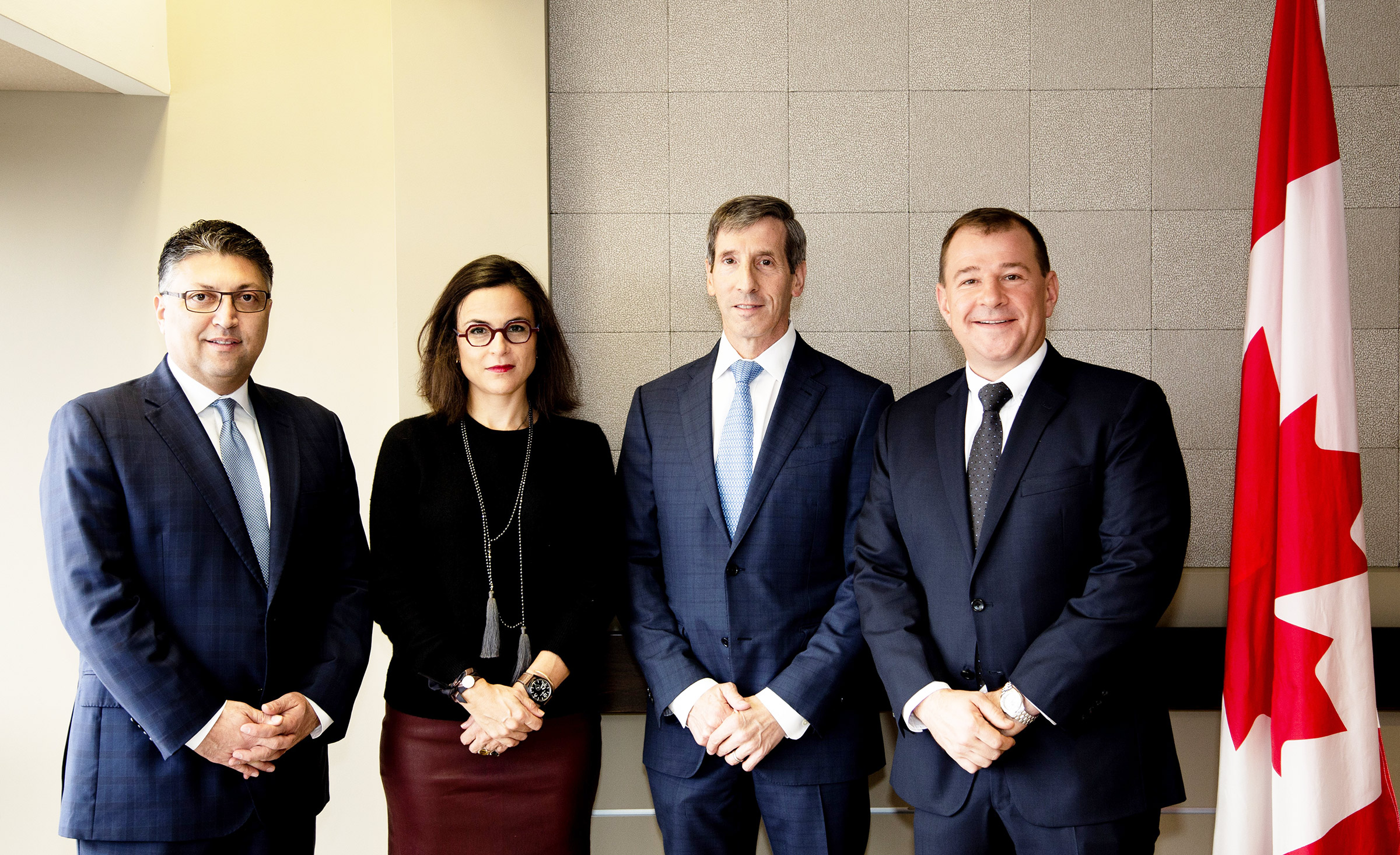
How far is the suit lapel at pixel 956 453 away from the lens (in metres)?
2.08

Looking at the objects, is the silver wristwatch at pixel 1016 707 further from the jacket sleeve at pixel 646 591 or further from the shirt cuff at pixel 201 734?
the shirt cuff at pixel 201 734

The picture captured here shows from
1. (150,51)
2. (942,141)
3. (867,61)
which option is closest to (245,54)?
(150,51)

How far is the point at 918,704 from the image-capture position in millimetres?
2049

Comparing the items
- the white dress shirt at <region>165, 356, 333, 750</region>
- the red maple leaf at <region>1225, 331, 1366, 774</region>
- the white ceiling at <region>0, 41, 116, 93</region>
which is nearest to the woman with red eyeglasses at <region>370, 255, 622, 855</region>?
the white dress shirt at <region>165, 356, 333, 750</region>

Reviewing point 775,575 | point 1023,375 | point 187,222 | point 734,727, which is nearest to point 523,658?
point 734,727

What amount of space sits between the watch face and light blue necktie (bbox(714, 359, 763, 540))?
609 millimetres

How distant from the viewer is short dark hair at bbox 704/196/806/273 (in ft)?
7.91

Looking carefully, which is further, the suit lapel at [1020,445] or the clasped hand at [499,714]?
the clasped hand at [499,714]

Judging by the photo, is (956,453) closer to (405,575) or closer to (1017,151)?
(405,575)

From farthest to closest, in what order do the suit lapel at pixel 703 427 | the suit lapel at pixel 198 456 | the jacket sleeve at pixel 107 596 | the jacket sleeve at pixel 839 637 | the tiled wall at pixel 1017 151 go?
the tiled wall at pixel 1017 151
the suit lapel at pixel 703 427
the jacket sleeve at pixel 839 637
the suit lapel at pixel 198 456
the jacket sleeve at pixel 107 596

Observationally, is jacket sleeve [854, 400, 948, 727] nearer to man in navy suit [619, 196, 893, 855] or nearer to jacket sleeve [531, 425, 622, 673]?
man in navy suit [619, 196, 893, 855]

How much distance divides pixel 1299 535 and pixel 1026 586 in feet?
2.30

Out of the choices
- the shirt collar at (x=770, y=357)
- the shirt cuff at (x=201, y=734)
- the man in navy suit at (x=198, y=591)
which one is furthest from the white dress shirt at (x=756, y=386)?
the shirt cuff at (x=201, y=734)

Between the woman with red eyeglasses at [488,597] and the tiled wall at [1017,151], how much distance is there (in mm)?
986
